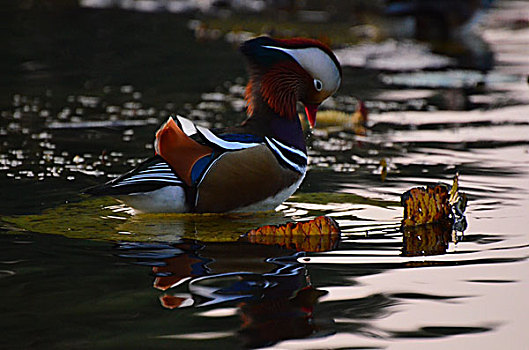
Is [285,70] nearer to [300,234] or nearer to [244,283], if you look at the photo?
[300,234]

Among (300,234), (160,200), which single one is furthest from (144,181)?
(300,234)

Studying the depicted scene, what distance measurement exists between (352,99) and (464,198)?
5166 millimetres

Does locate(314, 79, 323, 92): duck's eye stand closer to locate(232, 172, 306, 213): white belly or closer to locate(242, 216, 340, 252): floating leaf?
locate(232, 172, 306, 213): white belly

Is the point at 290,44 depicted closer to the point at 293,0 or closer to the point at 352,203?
the point at 352,203

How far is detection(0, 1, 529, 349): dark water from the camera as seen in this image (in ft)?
15.5

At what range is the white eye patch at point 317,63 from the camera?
697 centimetres

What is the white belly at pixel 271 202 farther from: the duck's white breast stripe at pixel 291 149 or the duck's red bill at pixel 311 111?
the duck's red bill at pixel 311 111

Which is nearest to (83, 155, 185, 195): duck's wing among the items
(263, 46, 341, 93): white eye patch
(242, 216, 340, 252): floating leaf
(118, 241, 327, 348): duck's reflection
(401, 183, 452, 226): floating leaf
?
(118, 241, 327, 348): duck's reflection

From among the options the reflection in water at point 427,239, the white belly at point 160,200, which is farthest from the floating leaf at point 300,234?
the white belly at point 160,200

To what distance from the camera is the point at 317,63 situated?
7008mm

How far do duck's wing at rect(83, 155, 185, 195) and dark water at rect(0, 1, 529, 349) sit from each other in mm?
256

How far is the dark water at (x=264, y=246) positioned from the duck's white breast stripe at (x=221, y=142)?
50 centimetres

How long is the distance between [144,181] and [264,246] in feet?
3.02

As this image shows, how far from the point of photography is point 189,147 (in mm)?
6625
